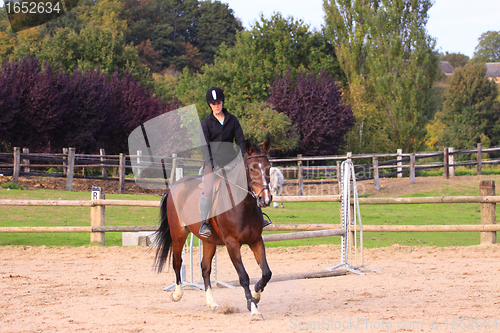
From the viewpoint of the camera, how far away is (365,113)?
29.9m

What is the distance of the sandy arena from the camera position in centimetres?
439

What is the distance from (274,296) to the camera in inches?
231

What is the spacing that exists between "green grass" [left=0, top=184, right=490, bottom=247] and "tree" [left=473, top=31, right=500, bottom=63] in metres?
77.8

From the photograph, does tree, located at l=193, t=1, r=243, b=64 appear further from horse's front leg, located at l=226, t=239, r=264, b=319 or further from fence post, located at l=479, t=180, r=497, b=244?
horse's front leg, located at l=226, t=239, r=264, b=319

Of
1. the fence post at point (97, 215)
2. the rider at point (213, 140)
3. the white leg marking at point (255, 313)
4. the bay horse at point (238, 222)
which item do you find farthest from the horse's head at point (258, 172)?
the fence post at point (97, 215)

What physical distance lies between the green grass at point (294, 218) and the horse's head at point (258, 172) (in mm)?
5739

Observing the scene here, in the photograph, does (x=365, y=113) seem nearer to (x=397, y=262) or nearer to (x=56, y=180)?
(x=56, y=180)

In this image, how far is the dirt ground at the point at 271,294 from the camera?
173 inches

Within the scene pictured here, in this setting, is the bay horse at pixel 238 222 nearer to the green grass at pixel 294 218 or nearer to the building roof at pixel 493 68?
the green grass at pixel 294 218

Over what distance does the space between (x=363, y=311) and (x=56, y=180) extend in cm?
1672

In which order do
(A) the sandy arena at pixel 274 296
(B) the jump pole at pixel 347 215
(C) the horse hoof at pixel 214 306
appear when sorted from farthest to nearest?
(B) the jump pole at pixel 347 215, (C) the horse hoof at pixel 214 306, (A) the sandy arena at pixel 274 296

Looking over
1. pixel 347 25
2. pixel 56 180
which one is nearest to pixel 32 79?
pixel 56 180

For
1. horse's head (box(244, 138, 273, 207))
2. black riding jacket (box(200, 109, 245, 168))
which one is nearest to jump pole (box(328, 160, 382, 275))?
black riding jacket (box(200, 109, 245, 168))

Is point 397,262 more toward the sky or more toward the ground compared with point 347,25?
more toward the ground
